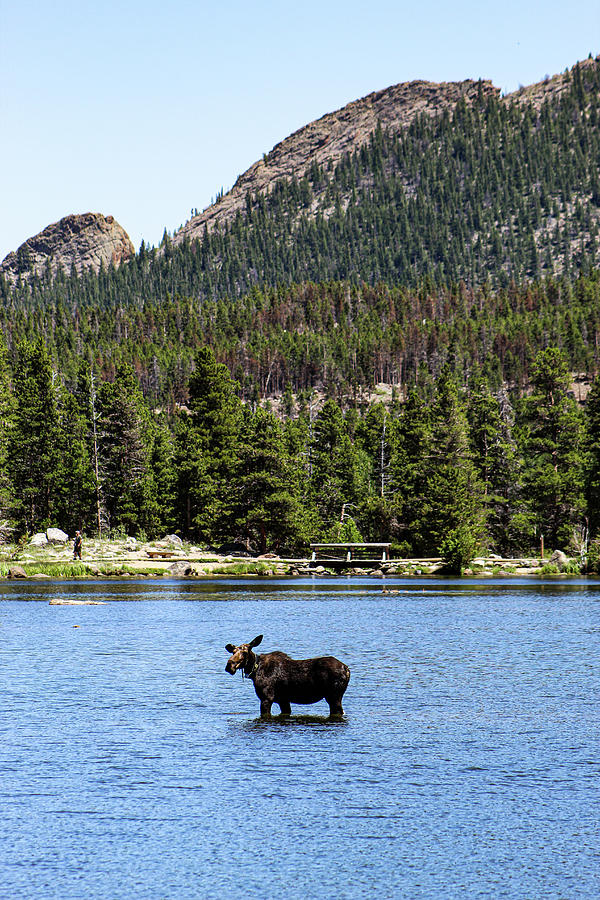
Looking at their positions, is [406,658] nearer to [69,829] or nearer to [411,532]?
[69,829]

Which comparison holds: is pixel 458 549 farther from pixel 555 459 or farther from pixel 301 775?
pixel 301 775

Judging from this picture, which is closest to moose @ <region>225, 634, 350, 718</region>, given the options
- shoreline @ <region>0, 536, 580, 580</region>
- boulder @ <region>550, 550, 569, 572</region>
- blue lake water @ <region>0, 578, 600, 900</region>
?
blue lake water @ <region>0, 578, 600, 900</region>

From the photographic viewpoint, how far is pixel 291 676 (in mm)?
17734

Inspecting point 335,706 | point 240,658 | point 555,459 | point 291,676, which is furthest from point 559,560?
point 240,658

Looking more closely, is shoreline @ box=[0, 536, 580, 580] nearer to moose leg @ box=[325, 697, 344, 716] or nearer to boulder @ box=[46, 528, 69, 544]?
boulder @ box=[46, 528, 69, 544]

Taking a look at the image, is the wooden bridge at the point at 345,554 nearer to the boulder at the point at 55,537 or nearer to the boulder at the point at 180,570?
the boulder at the point at 180,570

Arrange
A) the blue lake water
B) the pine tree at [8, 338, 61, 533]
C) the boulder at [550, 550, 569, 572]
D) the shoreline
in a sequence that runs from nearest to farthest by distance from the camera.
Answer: the blue lake water < the shoreline < the boulder at [550, 550, 569, 572] < the pine tree at [8, 338, 61, 533]

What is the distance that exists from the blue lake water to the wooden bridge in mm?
52643

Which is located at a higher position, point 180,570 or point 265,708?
point 180,570

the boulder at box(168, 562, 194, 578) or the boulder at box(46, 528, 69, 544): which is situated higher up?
the boulder at box(46, 528, 69, 544)

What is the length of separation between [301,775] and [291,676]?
3722mm

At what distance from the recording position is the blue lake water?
10.2 meters

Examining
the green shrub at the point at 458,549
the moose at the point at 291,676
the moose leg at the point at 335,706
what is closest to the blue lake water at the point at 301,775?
the moose leg at the point at 335,706

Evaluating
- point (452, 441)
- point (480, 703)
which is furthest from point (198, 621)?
point (452, 441)
